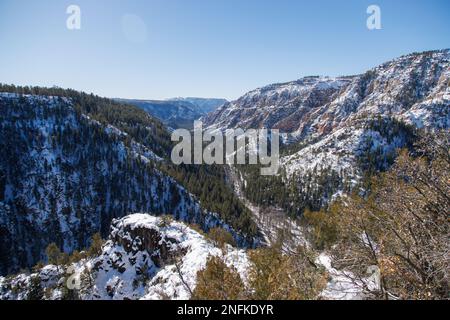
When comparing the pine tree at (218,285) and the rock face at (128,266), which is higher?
the pine tree at (218,285)

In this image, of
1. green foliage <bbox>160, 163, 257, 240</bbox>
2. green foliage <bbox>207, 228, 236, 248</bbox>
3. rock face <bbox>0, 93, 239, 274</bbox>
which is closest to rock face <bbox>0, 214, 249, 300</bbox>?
green foliage <bbox>207, 228, 236, 248</bbox>

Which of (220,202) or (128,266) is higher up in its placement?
(128,266)

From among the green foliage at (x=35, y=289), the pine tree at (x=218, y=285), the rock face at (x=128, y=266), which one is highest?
the pine tree at (x=218, y=285)

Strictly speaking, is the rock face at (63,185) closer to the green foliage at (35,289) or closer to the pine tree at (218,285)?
the green foliage at (35,289)

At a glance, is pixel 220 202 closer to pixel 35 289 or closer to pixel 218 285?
pixel 35 289

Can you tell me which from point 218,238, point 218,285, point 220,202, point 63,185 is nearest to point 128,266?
point 218,238

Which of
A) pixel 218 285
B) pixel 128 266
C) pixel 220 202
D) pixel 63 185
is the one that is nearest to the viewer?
pixel 218 285

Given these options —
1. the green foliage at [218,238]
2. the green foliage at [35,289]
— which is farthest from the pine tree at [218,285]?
the green foliage at [35,289]
